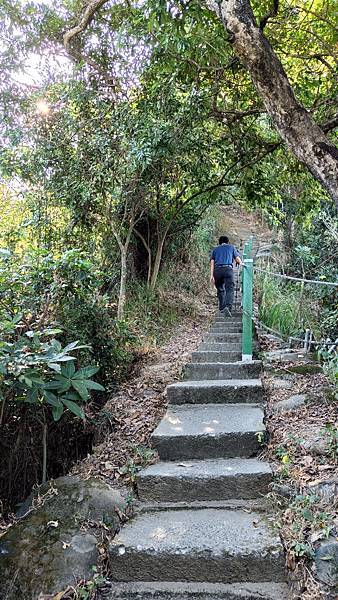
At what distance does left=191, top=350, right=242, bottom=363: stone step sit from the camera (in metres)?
5.45

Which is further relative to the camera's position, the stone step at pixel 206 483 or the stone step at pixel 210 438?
the stone step at pixel 210 438

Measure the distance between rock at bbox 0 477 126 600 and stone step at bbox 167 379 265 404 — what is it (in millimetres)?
1338

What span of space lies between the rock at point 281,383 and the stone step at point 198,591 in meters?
2.10

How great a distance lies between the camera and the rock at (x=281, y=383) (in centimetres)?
441

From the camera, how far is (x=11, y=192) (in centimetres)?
784

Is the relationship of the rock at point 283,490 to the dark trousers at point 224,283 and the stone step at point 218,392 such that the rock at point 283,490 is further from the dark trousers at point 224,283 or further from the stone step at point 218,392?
the dark trousers at point 224,283

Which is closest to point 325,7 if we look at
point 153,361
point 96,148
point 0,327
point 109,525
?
point 96,148

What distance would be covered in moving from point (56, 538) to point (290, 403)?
7.16ft

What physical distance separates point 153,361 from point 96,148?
2974mm

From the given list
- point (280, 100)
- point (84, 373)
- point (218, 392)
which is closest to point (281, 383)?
point (218, 392)

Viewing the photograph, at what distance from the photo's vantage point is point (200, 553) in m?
2.56

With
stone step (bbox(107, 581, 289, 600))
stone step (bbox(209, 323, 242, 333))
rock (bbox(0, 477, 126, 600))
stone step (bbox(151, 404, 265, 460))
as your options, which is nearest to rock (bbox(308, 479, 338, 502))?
stone step (bbox(107, 581, 289, 600))

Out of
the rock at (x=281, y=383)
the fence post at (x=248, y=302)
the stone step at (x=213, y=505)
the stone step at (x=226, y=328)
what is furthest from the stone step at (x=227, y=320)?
the stone step at (x=213, y=505)

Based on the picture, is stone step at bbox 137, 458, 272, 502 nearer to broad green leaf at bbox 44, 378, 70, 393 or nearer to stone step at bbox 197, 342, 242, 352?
broad green leaf at bbox 44, 378, 70, 393
